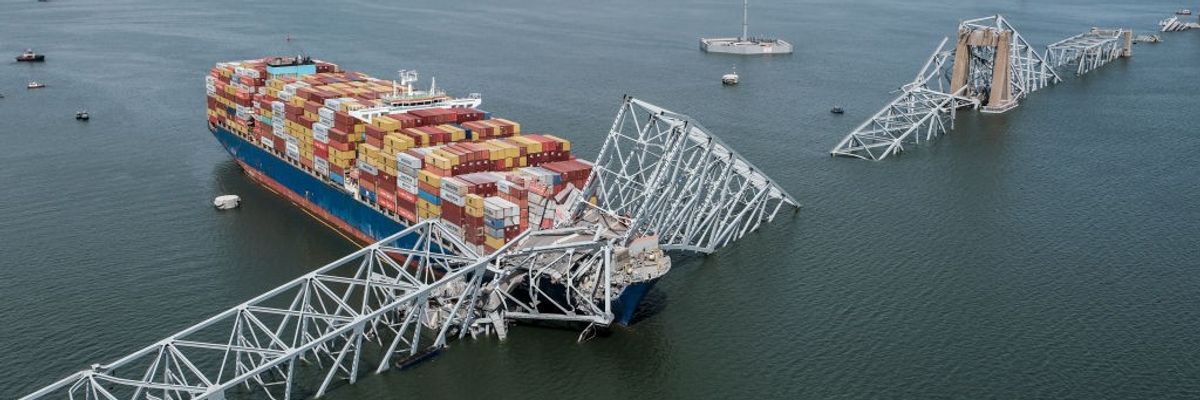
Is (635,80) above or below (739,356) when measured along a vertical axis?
above

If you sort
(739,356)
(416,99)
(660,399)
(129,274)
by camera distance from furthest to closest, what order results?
1. (416,99)
2. (129,274)
3. (739,356)
4. (660,399)

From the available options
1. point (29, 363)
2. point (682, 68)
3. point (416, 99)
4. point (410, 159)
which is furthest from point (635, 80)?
point (29, 363)

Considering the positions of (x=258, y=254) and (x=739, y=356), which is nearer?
(x=739, y=356)

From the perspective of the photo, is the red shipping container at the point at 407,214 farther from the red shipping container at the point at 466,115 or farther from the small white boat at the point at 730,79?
the small white boat at the point at 730,79

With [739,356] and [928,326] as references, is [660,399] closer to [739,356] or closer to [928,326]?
[739,356]

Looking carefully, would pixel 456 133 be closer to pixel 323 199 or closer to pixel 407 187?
pixel 407 187

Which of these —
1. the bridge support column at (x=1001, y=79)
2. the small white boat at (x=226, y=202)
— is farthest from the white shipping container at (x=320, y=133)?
the bridge support column at (x=1001, y=79)
